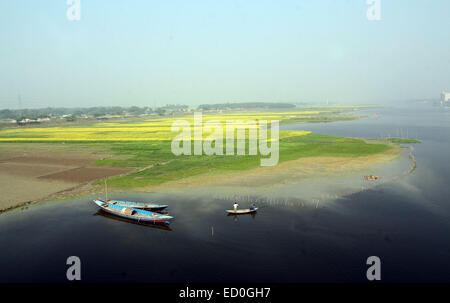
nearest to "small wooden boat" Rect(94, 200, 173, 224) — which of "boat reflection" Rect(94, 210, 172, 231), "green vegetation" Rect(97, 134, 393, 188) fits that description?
"boat reflection" Rect(94, 210, 172, 231)

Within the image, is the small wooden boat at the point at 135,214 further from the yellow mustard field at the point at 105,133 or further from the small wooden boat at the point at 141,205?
the yellow mustard field at the point at 105,133

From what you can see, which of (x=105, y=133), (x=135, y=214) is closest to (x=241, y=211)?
(x=135, y=214)

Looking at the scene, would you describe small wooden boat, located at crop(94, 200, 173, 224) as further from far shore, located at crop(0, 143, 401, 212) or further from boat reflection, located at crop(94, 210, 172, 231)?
Answer: far shore, located at crop(0, 143, 401, 212)

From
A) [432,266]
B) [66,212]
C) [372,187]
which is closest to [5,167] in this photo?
[66,212]

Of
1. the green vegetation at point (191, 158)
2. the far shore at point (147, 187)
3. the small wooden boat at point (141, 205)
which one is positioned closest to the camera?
the small wooden boat at point (141, 205)

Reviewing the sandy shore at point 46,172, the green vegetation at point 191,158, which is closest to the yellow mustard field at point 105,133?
the green vegetation at point 191,158
